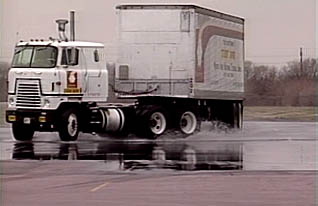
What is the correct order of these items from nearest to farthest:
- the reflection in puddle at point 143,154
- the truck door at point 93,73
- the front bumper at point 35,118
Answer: the reflection in puddle at point 143,154 → the front bumper at point 35,118 → the truck door at point 93,73

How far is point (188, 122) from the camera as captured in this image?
28859 mm

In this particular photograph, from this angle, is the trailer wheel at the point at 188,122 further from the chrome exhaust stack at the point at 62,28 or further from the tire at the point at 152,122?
the chrome exhaust stack at the point at 62,28

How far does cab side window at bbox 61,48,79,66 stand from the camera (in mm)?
25766

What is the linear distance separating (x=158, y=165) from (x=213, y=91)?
12.0 meters

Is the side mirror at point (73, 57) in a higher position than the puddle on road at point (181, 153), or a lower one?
higher

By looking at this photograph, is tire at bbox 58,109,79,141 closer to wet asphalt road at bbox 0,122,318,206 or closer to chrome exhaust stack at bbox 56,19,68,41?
wet asphalt road at bbox 0,122,318,206

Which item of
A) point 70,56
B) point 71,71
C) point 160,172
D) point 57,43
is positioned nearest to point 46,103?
point 71,71

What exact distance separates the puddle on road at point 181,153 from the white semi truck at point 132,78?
35.1 inches

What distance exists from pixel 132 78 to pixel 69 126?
2.96 metres

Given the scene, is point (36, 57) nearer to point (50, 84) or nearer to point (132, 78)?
point (50, 84)

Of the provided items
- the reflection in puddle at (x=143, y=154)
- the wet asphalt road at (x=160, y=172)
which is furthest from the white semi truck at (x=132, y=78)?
the reflection in puddle at (x=143, y=154)

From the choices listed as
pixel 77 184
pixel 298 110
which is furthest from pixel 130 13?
pixel 298 110

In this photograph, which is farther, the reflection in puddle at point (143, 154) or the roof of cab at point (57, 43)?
the roof of cab at point (57, 43)

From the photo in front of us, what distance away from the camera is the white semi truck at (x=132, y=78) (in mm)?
25688
